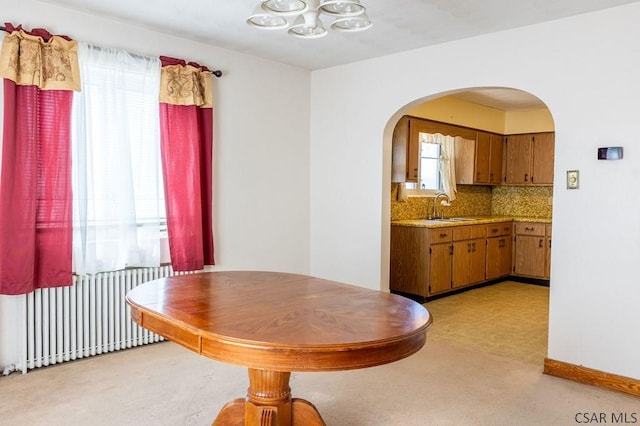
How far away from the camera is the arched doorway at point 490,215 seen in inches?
173

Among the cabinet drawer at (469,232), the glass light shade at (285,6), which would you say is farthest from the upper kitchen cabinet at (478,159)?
the glass light shade at (285,6)

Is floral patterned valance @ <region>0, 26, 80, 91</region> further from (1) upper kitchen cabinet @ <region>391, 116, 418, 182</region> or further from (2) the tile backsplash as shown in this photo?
(2) the tile backsplash

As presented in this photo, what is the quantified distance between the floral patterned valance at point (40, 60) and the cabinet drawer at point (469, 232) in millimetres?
4261

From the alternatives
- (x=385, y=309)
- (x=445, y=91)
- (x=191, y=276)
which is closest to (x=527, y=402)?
(x=385, y=309)

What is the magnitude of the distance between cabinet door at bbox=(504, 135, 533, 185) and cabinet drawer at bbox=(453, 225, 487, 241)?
4.20ft

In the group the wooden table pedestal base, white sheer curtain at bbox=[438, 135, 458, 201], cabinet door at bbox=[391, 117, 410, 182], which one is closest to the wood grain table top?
the wooden table pedestal base

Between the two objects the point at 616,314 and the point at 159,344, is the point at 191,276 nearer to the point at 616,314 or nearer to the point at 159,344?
the point at 159,344

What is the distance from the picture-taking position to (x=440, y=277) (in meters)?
5.57

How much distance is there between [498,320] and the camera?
16.0 feet

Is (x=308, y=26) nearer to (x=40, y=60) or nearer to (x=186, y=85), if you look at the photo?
(x=186, y=85)

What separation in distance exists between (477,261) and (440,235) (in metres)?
1.01

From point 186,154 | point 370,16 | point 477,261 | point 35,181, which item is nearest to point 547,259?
point 477,261

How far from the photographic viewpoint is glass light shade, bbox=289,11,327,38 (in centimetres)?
248

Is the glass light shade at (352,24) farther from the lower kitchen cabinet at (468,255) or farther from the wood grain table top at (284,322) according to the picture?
the lower kitchen cabinet at (468,255)
